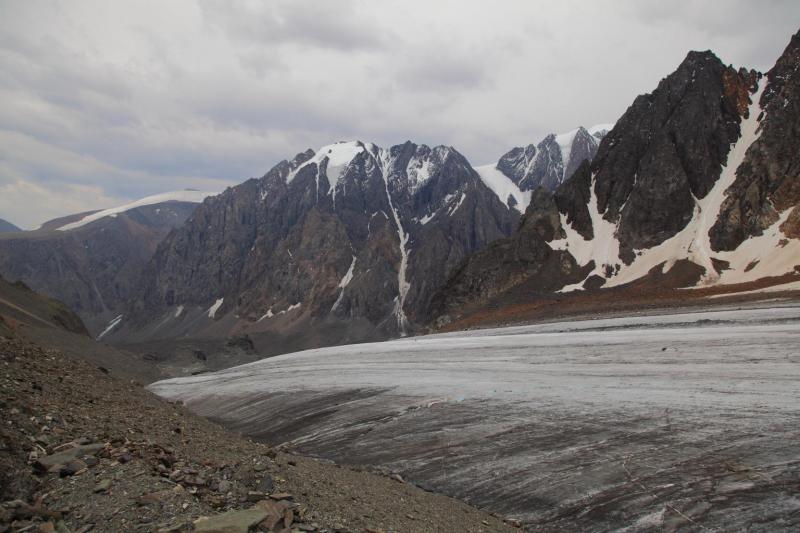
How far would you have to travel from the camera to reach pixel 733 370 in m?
18.1

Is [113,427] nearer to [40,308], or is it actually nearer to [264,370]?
[264,370]

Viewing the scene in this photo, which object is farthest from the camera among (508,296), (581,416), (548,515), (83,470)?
(508,296)

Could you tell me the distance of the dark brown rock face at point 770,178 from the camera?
274ft

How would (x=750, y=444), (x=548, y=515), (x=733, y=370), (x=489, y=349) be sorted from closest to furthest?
(x=548, y=515), (x=750, y=444), (x=733, y=370), (x=489, y=349)

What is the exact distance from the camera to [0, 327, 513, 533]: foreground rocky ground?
744 cm

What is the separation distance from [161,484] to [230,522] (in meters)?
1.75

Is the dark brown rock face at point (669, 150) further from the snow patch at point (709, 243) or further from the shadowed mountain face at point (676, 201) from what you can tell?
the snow patch at point (709, 243)

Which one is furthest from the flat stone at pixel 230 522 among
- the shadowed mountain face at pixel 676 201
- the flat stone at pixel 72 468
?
the shadowed mountain face at pixel 676 201

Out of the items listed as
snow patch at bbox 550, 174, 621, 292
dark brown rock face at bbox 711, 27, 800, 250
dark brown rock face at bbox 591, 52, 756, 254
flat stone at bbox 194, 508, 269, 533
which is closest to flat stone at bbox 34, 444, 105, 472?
flat stone at bbox 194, 508, 269, 533

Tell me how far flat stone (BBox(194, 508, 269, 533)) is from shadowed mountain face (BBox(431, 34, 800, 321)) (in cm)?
8408

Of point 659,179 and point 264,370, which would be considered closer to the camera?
point 264,370

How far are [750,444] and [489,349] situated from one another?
64.7 feet

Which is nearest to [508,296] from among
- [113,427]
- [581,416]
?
[581,416]

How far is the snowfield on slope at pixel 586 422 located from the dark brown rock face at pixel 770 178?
68.3 meters
